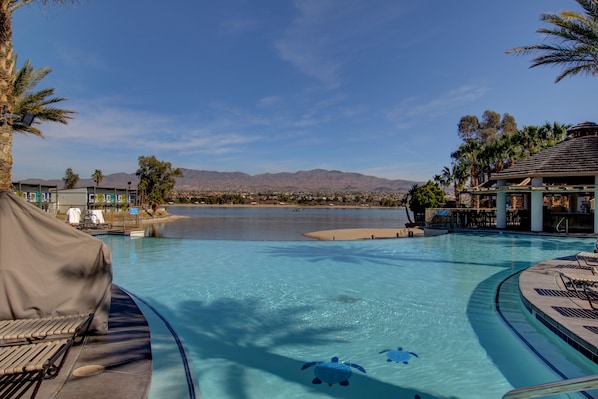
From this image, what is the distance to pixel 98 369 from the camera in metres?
3.38

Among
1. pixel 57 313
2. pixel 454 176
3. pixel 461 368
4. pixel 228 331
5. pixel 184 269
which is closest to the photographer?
pixel 57 313

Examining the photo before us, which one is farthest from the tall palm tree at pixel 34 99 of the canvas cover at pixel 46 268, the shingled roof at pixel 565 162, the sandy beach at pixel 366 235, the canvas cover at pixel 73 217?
the shingled roof at pixel 565 162

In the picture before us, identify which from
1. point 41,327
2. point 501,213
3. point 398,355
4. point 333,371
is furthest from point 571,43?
point 41,327

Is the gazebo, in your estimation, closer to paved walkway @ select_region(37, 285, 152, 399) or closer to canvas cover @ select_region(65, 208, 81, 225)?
paved walkway @ select_region(37, 285, 152, 399)

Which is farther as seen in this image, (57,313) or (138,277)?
(138,277)

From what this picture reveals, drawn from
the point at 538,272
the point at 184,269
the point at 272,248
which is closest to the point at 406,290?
the point at 538,272

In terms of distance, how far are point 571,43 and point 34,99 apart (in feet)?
73.6

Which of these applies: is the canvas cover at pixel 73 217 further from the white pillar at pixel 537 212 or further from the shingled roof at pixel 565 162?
the white pillar at pixel 537 212

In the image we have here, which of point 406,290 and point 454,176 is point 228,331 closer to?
point 406,290

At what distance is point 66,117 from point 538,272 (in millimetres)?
19880

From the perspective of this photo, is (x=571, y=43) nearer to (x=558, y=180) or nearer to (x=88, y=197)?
(x=558, y=180)

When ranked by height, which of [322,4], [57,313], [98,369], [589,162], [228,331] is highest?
[322,4]

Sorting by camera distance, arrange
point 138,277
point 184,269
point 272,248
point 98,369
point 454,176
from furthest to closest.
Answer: point 454,176 < point 272,248 < point 184,269 < point 138,277 < point 98,369

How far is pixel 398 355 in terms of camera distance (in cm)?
480
